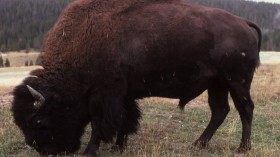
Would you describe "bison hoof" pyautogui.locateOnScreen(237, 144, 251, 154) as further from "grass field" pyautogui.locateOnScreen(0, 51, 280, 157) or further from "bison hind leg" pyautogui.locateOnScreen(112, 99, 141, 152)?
"bison hind leg" pyautogui.locateOnScreen(112, 99, 141, 152)

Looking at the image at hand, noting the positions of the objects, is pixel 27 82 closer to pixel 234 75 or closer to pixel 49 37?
pixel 49 37

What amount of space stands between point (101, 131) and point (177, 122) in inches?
155

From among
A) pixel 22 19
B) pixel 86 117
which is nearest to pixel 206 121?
pixel 86 117

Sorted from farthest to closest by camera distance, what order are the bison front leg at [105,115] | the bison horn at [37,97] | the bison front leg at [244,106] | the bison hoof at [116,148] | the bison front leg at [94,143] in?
the bison front leg at [244,106]
the bison hoof at [116,148]
the bison front leg at [94,143]
the bison front leg at [105,115]
the bison horn at [37,97]

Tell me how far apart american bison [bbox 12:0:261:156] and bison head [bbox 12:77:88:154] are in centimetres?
1

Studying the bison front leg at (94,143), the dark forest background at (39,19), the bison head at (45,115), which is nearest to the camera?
the bison head at (45,115)

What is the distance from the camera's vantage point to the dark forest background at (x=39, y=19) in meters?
124

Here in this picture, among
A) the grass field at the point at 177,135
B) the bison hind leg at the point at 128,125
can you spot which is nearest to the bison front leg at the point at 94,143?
the grass field at the point at 177,135

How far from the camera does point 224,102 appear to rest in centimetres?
853

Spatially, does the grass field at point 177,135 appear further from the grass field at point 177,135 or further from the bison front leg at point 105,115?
the bison front leg at point 105,115

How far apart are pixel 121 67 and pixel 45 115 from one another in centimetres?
134

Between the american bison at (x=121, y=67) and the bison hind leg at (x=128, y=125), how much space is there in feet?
0.06

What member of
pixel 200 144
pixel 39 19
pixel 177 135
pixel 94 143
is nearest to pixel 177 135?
pixel 177 135

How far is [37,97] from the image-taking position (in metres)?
6.80
